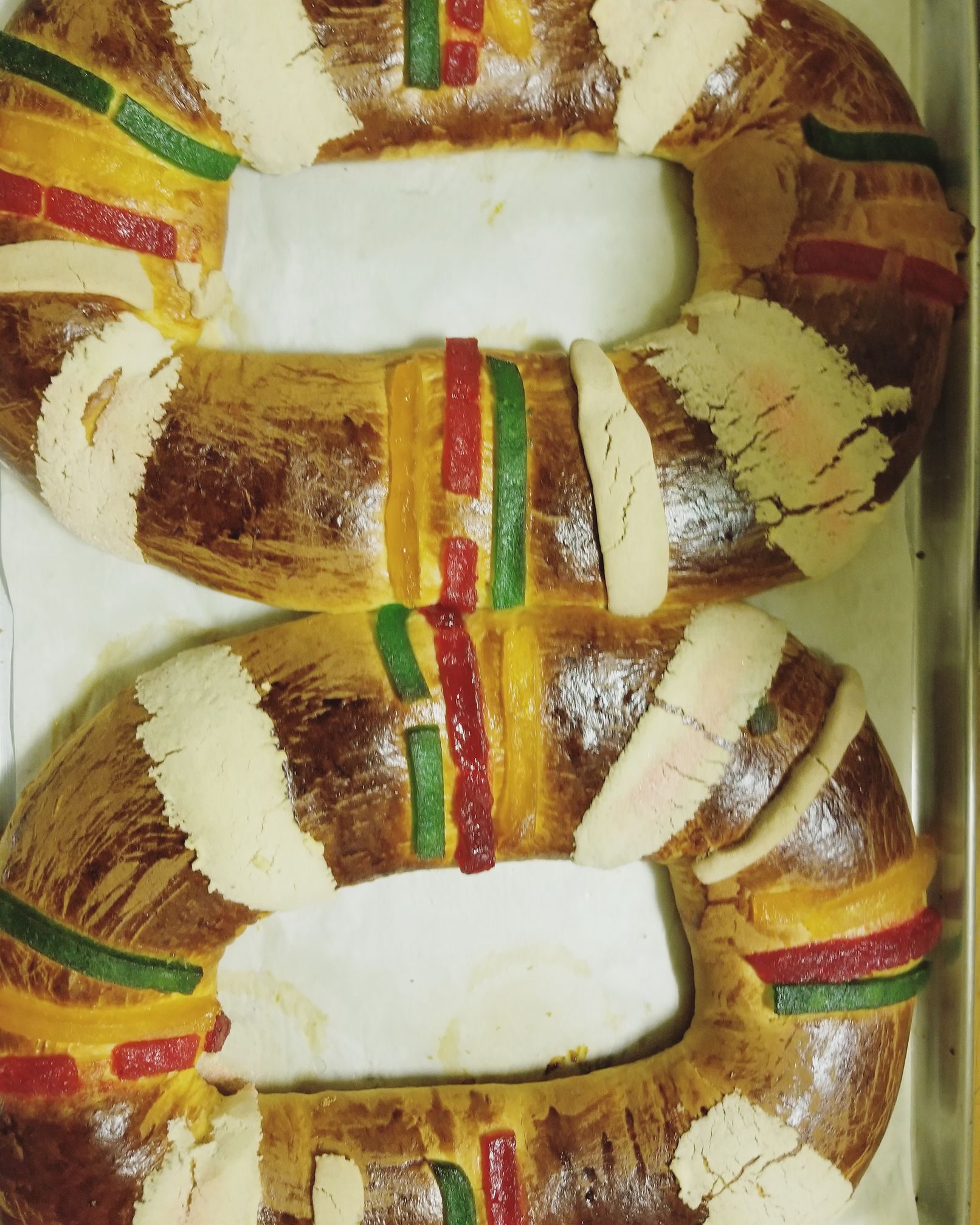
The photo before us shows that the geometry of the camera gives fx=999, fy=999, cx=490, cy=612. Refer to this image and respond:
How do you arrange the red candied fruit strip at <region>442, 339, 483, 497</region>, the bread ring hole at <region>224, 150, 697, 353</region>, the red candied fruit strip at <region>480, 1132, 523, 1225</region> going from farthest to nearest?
the bread ring hole at <region>224, 150, 697, 353</region>, the red candied fruit strip at <region>480, 1132, 523, 1225</region>, the red candied fruit strip at <region>442, 339, 483, 497</region>

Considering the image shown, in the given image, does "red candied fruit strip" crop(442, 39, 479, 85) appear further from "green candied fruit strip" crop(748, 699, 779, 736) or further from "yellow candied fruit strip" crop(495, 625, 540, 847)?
"green candied fruit strip" crop(748, 699, 779, 736)

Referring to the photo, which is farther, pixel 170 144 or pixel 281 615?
pixel 281 615

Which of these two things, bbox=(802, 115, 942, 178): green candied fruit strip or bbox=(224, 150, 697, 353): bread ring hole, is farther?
bbox=(224, 150, 697, 353): bread ring hole

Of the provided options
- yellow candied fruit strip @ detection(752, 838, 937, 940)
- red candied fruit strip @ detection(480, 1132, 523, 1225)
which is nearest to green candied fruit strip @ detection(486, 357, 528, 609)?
yellow candied fruit strip @ detection(752, 838, 937, 940)

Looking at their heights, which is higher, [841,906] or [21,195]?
[21,195]

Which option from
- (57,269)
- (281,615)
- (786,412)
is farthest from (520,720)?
(57,269)

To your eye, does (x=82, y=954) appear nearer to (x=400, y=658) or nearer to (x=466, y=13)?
(x=400, y=658)

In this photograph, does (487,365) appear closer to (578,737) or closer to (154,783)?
(578,737)
